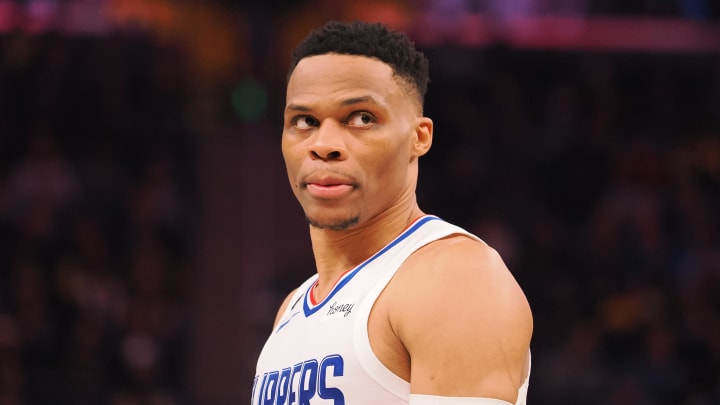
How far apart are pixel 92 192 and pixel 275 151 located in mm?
2387

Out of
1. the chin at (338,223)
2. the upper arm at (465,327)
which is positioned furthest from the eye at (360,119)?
the upper arm at (465,327)

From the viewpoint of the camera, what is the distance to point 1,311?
8.86 meters

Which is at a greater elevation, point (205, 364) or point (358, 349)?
point (358, 349)

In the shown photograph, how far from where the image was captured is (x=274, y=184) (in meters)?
11.5

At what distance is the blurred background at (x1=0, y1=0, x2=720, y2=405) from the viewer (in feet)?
28.2

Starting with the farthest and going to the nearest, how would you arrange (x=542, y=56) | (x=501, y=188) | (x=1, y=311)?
(x=542, y=56)
(x=501, y=188)
(x=1, y=311)

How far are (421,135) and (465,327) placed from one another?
0.77 meters

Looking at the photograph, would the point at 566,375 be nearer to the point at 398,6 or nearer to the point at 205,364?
the point at 205,364

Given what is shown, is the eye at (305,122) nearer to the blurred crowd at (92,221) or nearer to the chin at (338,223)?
the chin at (338,223)

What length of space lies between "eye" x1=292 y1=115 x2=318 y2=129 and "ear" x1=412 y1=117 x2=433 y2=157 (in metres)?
0.29

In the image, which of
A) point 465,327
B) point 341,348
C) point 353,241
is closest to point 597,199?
point 353,241

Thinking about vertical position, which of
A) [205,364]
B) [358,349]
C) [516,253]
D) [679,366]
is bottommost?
[205,364]

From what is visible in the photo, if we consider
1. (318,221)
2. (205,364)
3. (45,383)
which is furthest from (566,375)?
(318,221)

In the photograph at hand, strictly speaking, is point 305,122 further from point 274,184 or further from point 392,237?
point 274,184
